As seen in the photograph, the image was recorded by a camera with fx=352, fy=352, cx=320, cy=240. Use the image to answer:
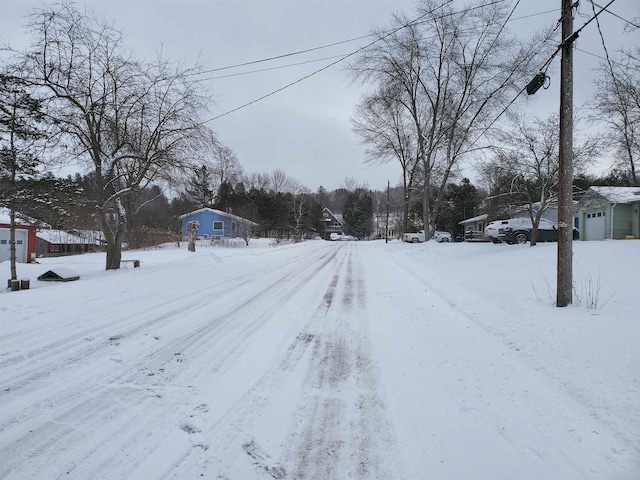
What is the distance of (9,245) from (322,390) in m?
28.3

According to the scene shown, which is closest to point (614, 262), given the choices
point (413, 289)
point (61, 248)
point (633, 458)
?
point (413, 289)

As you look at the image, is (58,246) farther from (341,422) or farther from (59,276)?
(341,422)

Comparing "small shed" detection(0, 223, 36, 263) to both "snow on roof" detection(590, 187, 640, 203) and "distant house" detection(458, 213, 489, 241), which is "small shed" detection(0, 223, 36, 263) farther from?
"distant house" detection(458, 213, 489, 241)

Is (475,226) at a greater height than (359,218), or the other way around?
(359,218)

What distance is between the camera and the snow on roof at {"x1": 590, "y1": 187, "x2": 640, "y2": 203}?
18370 mm

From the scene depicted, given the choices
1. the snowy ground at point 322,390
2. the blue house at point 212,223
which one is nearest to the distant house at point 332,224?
the blue house at point 212,223

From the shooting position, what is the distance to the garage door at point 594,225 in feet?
66.8

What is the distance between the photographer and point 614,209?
19156mm

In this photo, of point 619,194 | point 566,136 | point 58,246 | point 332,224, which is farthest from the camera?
point 332,224

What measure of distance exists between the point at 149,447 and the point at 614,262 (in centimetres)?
1188

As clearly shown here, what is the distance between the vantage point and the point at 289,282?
983 centimetres

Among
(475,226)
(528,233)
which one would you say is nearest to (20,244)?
(528,233)

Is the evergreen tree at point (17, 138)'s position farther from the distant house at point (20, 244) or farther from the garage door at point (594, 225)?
the garage door at point (594, 225)

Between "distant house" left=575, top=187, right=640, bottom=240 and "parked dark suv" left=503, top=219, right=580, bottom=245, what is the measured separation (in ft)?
6.57
